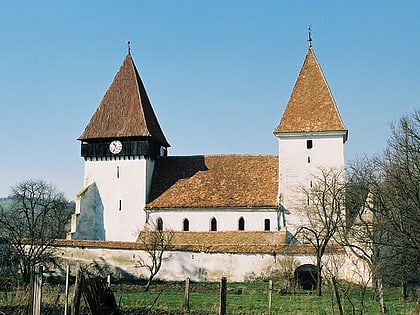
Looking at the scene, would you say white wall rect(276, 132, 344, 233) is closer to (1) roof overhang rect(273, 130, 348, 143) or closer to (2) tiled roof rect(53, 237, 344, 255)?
(1) roof overhang rect(273, 130, 348, 143)

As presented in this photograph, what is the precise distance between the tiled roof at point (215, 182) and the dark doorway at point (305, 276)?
236 inches

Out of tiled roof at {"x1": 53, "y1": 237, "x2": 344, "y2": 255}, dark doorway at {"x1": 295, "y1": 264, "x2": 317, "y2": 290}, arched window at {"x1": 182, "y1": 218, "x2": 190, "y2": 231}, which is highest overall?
arched window at {"x1": 182, "y1": 218, "x2": 190, "y2": 231}

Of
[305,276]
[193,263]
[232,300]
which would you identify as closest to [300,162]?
[305,276]

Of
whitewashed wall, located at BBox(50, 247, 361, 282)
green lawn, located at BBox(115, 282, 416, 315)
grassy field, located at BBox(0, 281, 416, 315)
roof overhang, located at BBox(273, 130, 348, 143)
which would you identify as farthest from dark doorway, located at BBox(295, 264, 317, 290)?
roof overhang, located at BBox(273, 130, 348, 143)

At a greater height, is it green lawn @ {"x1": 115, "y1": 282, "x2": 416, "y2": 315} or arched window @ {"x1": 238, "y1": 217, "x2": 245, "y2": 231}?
arched window @ {"x1": 238, "y1": 217, "x2": 245, "y2": 231}

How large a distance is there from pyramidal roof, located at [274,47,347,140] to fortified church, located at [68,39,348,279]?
7 centimetres

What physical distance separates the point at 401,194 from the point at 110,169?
2141 cm

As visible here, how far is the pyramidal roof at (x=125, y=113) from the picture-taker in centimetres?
3847

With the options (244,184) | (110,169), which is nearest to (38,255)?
(110,169)

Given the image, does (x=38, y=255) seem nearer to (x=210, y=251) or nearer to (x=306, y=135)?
(x=210, y=251)

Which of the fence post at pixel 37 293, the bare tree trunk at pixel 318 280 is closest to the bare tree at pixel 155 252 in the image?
the bare tree trunk at pixel 318 280

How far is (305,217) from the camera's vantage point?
3384cm

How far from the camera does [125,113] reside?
39438 millimetres

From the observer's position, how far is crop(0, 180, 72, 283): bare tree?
2772 cm
